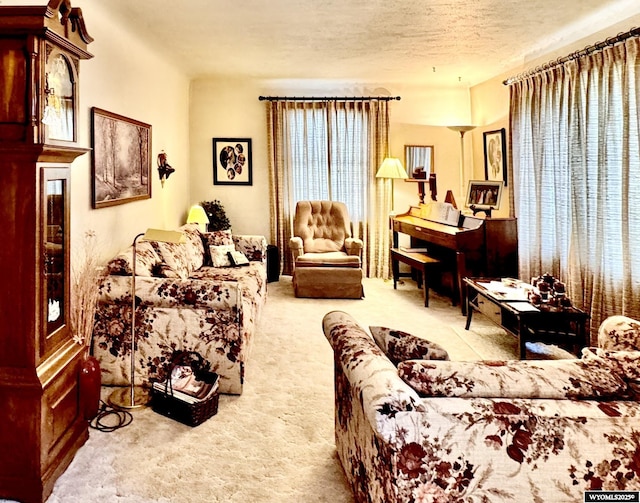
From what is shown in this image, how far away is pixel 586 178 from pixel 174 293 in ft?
11.1

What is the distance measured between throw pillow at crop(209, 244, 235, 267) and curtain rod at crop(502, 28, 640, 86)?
354cm

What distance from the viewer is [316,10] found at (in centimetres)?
355

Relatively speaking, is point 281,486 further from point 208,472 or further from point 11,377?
point 11,377

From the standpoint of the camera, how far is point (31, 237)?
1878 millimetres

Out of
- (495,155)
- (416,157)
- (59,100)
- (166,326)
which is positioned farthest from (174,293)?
(416,157)

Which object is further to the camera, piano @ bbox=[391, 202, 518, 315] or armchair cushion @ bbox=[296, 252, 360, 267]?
armchair cushion @ bbox=[296, 252, 360, 267]

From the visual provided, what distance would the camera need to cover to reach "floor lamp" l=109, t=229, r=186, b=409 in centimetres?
273

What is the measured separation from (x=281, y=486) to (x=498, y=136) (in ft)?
16.2

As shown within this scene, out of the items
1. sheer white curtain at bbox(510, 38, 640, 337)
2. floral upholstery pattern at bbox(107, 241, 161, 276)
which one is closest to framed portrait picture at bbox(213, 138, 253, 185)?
floral upholstery pattern at bbox(107, 241, 161, 276)

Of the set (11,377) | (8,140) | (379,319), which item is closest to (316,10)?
(8,140)

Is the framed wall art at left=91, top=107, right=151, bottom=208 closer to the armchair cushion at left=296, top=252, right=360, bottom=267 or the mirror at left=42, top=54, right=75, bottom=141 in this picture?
the mirror at left=42, top=54, right=75, bottom=141

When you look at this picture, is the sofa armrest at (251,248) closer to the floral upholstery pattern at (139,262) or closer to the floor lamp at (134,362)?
the floral upholstery pattern at (139,262)

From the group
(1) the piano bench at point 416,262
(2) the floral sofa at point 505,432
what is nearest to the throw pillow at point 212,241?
(1) the piano bench at point 416,262

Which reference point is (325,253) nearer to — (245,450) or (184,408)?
(184,408)
